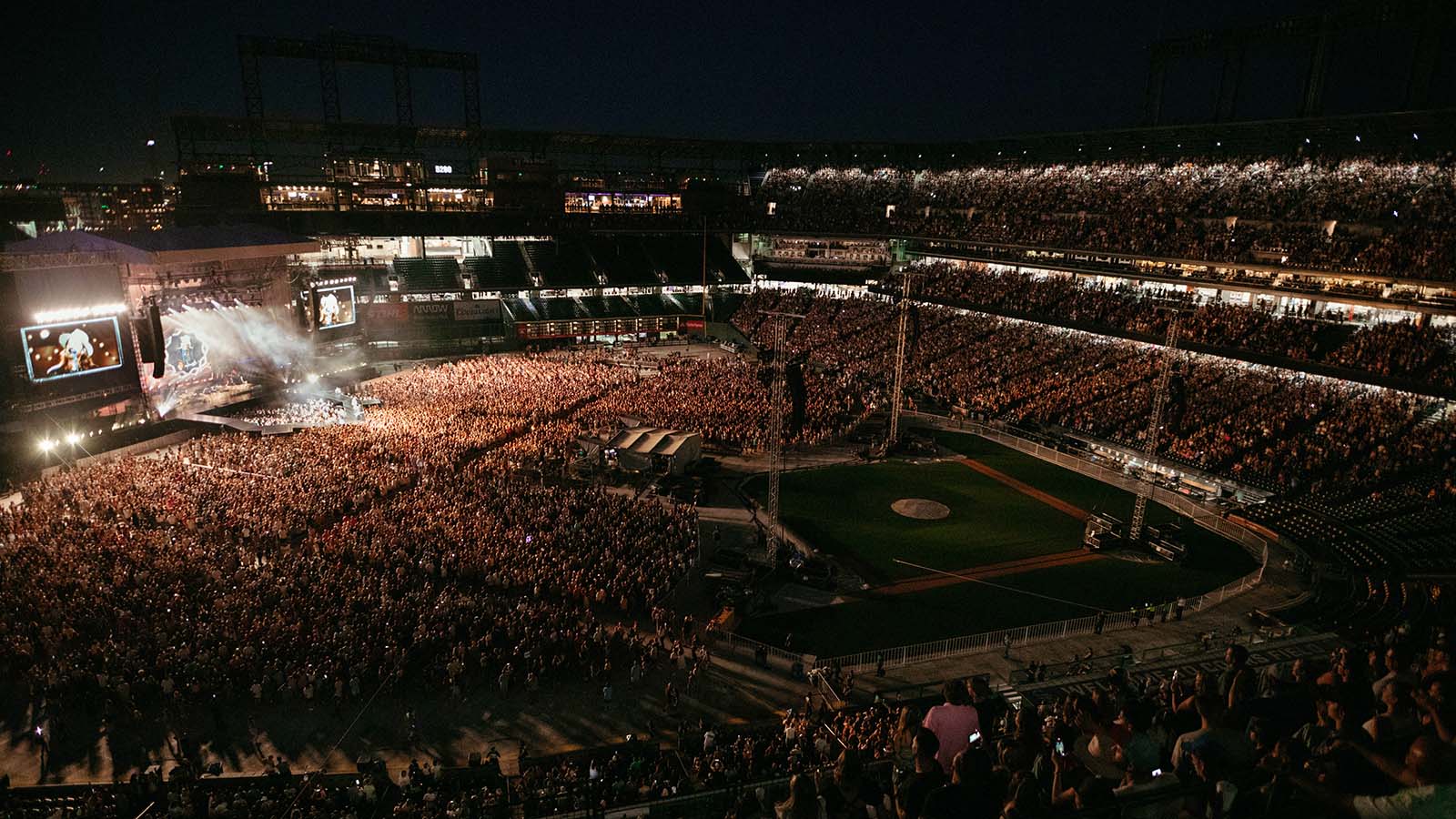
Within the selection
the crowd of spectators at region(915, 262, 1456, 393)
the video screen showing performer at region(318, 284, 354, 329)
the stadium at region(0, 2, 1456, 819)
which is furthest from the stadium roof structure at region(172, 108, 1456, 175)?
the video screen showing performer at region(318, 284, 354, 329)

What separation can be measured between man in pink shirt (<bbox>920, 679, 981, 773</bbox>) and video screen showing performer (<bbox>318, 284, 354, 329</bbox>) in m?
45.6

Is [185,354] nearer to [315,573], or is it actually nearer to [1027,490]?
[315,573]

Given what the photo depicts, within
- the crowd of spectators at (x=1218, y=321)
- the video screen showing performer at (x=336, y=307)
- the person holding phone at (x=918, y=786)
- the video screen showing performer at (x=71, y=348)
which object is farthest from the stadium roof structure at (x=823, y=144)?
the person holding phone at (x=918, y=786)

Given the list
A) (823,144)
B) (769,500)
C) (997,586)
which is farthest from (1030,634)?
(823,144)

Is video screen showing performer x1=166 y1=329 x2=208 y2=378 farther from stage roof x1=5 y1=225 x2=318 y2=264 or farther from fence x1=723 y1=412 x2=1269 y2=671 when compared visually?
fence x1=723 y1=412 x2=1269 y2=671

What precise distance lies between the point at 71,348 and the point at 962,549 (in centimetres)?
3491

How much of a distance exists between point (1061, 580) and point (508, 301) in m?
48.3

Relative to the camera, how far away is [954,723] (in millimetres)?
6754

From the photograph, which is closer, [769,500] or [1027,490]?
[769,500]

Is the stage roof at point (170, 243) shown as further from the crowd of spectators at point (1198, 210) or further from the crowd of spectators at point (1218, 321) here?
the crowd of spectators at point (1198, 210)

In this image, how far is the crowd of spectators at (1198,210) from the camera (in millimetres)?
34781

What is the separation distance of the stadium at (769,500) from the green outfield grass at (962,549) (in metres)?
0.18

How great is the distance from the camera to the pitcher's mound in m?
28.2

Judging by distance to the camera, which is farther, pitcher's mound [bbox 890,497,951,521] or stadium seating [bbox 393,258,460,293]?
stadium seating [bbox 393,258,460,293]
